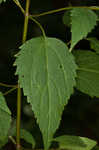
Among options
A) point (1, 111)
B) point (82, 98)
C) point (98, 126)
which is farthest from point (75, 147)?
point (98, 126)

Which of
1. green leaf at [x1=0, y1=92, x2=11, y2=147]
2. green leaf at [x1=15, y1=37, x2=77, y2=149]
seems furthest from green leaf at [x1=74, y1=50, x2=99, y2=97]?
green leaf at [x1=0, y1=92, x2=11, y2=147]

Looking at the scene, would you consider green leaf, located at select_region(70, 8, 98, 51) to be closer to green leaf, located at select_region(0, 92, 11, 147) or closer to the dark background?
green leaf, located at select_region(0, 92, 11, 147)

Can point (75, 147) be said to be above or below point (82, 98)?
above

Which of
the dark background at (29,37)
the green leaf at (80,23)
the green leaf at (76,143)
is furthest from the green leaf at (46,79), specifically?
the dark background at (29,37)

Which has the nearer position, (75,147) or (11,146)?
(75,147)

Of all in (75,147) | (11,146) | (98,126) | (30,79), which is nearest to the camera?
(30,79)

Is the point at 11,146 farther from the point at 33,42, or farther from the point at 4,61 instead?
the point at 33,42

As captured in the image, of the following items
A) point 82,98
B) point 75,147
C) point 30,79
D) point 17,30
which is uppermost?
point 30,79
